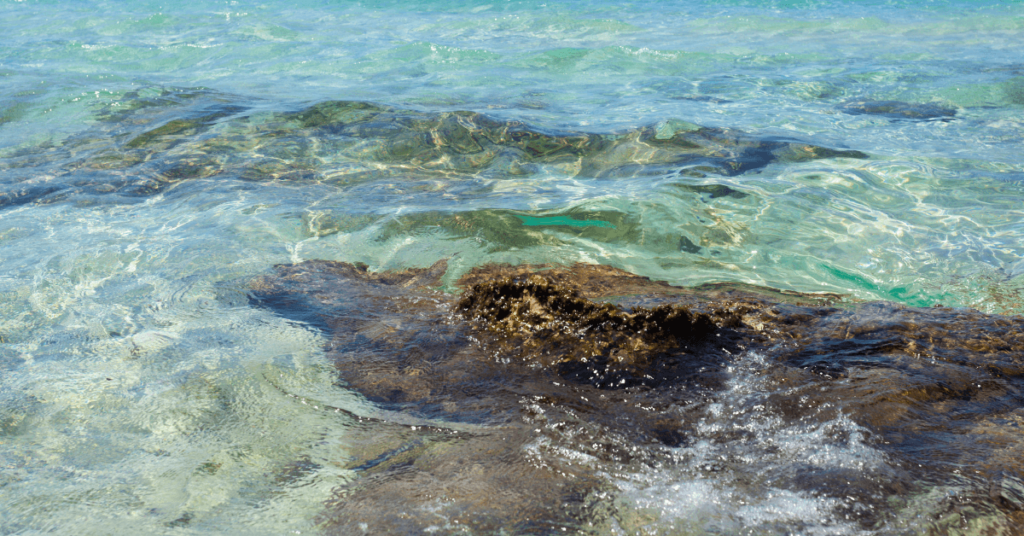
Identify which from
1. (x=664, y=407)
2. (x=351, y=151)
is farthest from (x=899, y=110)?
(x=664, y=407)

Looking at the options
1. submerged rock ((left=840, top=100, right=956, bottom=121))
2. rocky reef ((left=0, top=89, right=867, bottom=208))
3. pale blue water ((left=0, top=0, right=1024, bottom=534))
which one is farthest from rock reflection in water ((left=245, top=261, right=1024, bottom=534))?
submerged rock ((left=840, top=100, right=956, bottom=121))

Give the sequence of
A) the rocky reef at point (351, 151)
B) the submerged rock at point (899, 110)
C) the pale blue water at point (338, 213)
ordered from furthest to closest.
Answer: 1. the submerged rock at point (899, 110)
2. the rocky reef at point (351, 151)
3. the pale blue water at point (338, 213)

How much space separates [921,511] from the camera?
2230 millimetres

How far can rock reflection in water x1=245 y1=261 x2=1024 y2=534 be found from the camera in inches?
92.5

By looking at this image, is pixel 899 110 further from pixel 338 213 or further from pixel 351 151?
pixel 338 213

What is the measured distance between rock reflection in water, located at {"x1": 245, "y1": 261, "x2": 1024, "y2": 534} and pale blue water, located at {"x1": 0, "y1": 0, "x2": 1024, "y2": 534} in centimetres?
13

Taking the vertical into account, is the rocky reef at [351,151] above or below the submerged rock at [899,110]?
Answer: below

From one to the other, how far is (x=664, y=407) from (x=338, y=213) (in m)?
4.36

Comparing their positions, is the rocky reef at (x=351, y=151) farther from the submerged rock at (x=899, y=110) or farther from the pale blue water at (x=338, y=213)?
the submerged rock at (x=899, y=110)

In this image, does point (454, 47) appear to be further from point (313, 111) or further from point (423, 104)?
point (313, 111)

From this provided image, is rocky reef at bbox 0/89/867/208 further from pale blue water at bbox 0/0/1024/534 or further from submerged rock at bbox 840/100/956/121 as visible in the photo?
submerged rock at bbox 840/100/956/121

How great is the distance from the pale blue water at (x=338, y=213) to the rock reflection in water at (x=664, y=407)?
13cm

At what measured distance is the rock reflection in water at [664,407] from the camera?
235cm

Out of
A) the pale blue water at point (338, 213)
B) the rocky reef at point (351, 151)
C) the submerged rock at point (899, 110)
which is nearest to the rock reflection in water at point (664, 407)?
the pale blue water at point (338, 213)
